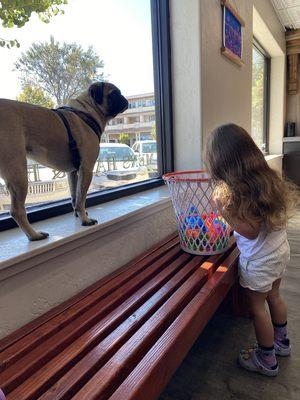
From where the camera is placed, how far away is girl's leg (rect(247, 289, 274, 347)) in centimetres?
108

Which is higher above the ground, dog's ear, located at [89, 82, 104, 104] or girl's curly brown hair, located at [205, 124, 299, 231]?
dog's ear, located at [89, 82, 104, 104]

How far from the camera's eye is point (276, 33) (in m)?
3.69

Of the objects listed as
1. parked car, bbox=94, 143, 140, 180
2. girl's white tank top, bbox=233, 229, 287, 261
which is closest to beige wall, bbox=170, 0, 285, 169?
Answer: parked car, bbox=94, 143, 140, 180

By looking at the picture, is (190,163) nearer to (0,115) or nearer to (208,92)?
(208,92)

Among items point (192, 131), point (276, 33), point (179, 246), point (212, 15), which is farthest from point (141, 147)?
point (276, 33)

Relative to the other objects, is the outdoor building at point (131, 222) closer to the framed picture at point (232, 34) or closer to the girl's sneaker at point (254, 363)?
the girl's sneaker at point (254, 363)

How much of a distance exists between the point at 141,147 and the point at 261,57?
325 centimetres

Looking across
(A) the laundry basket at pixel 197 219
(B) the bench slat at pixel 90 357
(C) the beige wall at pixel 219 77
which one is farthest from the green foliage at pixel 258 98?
(B) the bench slat at pixel 90 357

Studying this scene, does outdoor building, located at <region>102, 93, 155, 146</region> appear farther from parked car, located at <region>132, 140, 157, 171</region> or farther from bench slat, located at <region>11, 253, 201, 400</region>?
bench slat, located at <region>11, 253, 201, 400</region>

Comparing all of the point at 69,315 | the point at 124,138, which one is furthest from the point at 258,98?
the point at 69,315

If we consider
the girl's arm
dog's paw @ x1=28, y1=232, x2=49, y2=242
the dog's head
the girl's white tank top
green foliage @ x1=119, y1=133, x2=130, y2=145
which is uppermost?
the dog's head

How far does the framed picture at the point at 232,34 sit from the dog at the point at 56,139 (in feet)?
4.07

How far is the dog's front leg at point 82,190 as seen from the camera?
3.23 feet

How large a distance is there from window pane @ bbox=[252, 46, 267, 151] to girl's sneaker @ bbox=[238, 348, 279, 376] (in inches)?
118
